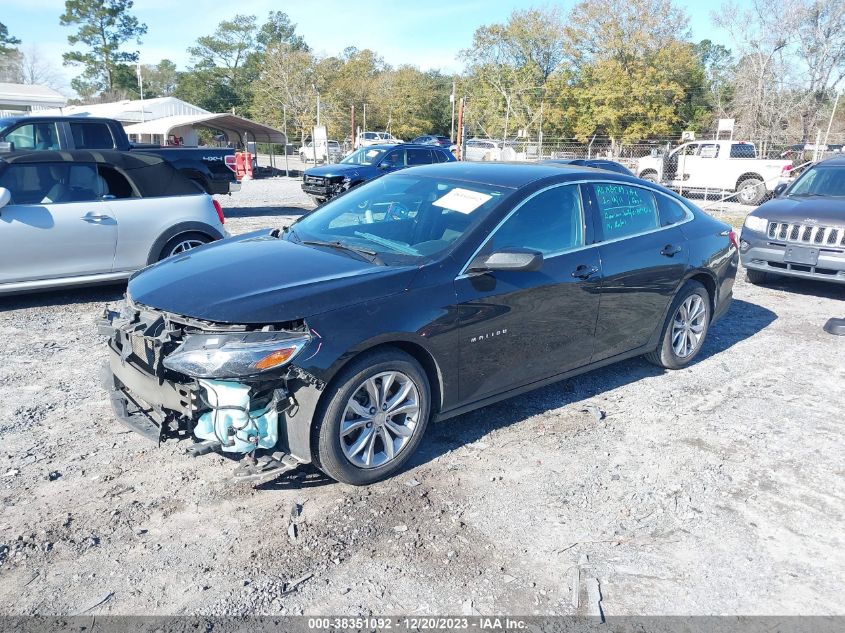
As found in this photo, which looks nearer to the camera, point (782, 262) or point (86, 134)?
point (782, 262)

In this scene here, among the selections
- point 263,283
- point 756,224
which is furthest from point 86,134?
point 756,224

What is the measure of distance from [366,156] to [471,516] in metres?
15.7

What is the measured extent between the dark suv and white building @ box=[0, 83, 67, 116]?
1725 inches

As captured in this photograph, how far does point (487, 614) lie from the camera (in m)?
2.70

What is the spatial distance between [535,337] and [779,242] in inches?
220

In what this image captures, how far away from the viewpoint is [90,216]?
667cm

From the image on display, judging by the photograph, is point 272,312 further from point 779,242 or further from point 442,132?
point 442,132

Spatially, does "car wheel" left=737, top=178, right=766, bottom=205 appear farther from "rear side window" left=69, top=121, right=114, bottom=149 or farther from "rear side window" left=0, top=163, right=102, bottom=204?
"rear side window" left=0, top=163, right=102, bottom=204

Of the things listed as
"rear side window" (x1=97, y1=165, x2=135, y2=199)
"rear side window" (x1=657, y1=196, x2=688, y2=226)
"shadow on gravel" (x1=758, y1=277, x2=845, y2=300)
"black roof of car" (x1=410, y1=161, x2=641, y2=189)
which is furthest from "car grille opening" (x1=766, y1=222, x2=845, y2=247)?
"rear side window" (x1=97, y1=165, x2=135, y2=199)

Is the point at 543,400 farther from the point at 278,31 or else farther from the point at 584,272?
the point at 278,31

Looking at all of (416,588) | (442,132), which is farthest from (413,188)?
(442,132)

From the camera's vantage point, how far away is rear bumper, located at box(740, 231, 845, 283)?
766 cm

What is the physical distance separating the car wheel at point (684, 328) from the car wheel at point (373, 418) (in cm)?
255

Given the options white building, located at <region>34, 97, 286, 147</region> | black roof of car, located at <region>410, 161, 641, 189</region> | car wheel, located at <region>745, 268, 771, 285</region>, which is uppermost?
white building, located at <region>34, 97, 286, 147</region>
